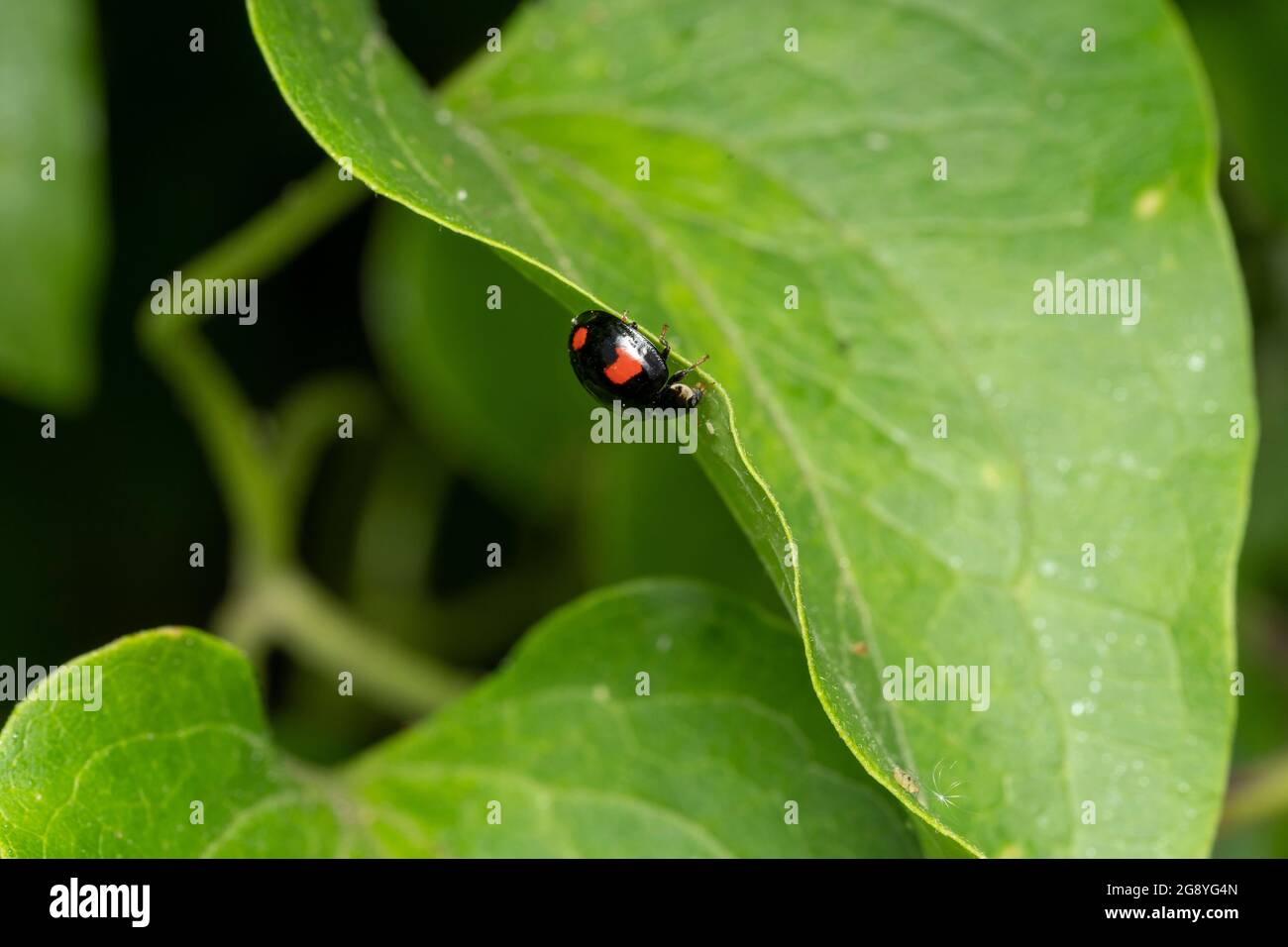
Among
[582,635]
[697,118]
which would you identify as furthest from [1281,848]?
[697,118]

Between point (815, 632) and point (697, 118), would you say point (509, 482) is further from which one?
point (815, 632)

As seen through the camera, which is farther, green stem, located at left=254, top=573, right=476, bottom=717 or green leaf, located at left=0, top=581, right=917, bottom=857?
green stem, located at left=254, top=573, right=476, bottom=717

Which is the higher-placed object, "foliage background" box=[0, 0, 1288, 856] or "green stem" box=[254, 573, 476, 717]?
"foliage background" box=[0, 0, 1288, 856]

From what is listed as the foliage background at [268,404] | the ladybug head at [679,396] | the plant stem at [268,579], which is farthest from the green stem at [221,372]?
the ladybug head at [679,396]

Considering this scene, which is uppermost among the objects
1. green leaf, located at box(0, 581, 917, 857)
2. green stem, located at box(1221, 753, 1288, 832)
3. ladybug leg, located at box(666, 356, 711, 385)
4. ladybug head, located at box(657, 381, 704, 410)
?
ladybug leg, located at box(666, 356, 711, 385)

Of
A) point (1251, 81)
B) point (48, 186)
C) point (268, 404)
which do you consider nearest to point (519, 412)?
point (268, 404)

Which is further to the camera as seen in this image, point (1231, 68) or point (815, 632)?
point (1231, 68)

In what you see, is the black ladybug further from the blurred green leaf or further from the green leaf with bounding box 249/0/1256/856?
the blurred green leaf

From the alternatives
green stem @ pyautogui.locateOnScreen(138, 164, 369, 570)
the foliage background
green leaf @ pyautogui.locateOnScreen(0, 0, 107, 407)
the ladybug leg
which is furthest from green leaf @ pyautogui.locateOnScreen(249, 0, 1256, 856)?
the foliage background
